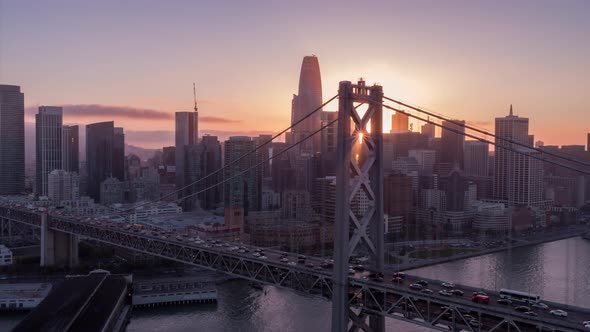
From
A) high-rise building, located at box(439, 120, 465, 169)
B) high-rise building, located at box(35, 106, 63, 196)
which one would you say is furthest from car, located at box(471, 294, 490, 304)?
high-rise building, located at box(35, 106, 63, 196)

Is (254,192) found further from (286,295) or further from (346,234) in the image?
(346,234)

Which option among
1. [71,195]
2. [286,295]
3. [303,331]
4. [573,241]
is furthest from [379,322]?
[71,195]

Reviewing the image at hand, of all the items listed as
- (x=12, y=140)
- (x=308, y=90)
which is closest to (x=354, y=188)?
(x=12, y=140)

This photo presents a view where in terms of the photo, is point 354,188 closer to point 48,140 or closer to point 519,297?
point 519,297

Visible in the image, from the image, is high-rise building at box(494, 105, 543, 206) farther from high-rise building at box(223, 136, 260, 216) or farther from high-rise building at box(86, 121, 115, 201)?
high-rise building at box(86, 121, 115, 201)

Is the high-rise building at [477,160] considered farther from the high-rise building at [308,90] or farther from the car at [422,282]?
the high-rise building at [308,90]

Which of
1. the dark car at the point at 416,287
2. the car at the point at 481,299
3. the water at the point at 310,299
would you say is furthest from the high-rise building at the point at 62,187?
the car at the point at 481,299
